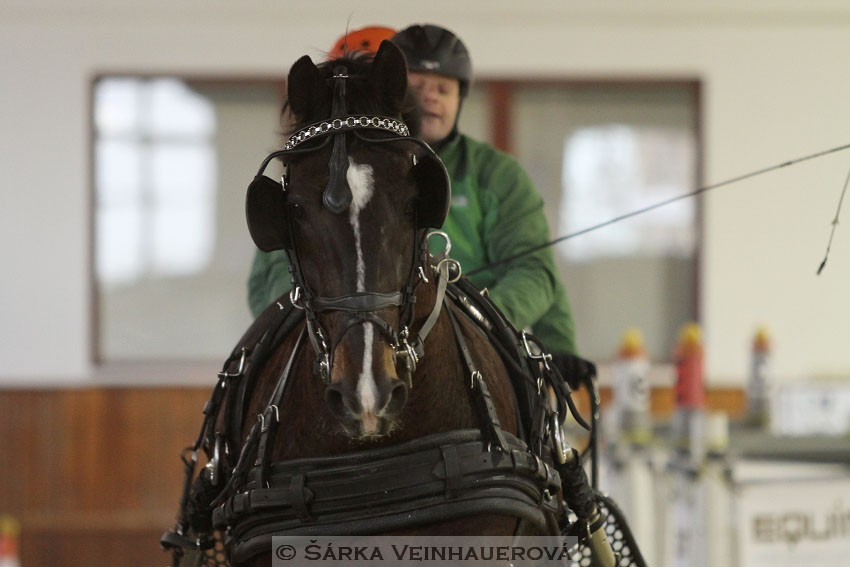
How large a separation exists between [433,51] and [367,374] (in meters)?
1.48

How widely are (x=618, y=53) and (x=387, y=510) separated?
586 cm

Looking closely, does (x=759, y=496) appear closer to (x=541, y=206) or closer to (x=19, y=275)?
(x=541, y=206)

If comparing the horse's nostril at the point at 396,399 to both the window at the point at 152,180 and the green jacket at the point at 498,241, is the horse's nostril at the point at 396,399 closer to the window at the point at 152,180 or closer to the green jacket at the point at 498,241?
the green jacket at the point at 498,241

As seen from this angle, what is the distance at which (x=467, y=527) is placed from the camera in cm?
213

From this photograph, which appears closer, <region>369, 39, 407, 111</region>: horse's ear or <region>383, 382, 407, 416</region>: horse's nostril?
<region>383, 382, 407, 416</region>: horse's nostril

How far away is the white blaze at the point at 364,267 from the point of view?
183cm

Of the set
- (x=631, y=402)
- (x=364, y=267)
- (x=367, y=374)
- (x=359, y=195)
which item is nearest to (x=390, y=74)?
(x=359, y=195)

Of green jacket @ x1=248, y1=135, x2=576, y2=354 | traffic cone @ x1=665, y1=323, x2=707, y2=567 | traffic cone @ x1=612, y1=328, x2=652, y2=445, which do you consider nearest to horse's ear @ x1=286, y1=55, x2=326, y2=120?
green jacket @ x1=248, y1=135, x2=576, y2=354

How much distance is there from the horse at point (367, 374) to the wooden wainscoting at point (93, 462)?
16.9ft

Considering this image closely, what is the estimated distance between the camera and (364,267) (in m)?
1.91

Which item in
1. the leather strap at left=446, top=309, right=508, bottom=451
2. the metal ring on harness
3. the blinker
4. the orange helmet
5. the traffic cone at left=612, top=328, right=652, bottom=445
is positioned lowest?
the traffic cone at left=612, top=328, right=652, bottom=445

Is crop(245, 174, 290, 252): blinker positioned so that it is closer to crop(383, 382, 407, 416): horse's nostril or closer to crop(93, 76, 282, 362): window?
crop(383, 382, 407, 416): horse's nostril

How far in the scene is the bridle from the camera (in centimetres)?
190

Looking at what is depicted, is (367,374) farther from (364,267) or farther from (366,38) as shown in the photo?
(366,38)
